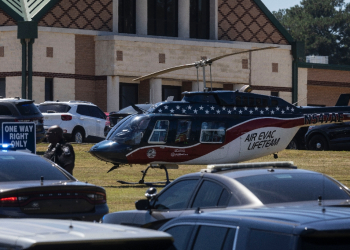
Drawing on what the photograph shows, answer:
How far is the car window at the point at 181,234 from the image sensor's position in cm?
573

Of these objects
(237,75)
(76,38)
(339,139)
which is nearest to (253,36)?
(237,75)

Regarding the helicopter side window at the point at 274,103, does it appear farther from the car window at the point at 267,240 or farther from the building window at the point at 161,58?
the building window at the point at 161,58

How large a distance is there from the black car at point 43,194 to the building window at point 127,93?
3490cm

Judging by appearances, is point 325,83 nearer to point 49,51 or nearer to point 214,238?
point 49,51

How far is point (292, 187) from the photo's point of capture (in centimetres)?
776

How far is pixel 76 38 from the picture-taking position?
142 feet

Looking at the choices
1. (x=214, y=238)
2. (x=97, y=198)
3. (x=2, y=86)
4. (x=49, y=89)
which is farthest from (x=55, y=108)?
(x=214, y=238)

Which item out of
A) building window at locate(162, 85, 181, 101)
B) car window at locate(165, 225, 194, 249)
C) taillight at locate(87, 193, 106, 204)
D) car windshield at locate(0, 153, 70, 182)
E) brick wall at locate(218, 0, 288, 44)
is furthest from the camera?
brick wall at locate(218, 0, 288, 44)

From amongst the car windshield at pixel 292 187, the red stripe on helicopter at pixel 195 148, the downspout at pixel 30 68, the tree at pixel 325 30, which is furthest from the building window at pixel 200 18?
the tree at pixel 325 30

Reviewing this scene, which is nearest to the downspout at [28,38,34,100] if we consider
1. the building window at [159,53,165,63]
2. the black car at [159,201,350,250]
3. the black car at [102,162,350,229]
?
the building window at [159,53,165,63]

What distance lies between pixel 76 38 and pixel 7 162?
1302 inches

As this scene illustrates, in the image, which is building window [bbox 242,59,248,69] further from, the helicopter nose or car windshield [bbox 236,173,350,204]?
car windshield [bbox 236,173,350,204]

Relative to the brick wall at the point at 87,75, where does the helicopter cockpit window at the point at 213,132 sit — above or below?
below

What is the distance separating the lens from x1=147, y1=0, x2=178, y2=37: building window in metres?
47.1
